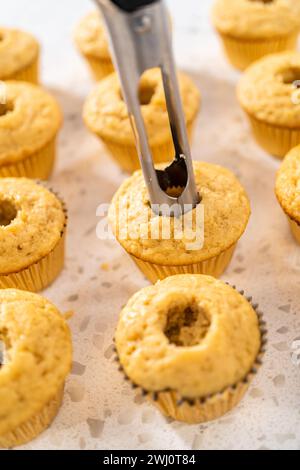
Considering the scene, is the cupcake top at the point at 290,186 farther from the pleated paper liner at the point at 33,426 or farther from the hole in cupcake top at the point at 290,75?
the pleated paper liner at the point at 33,426

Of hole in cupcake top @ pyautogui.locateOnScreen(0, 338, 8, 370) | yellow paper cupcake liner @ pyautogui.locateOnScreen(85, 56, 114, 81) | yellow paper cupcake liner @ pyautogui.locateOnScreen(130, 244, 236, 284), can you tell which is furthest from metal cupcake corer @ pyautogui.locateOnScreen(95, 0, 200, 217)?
yellow paper cupcake liner @ pyautogui.locateOnScreen(85, 56, 114, 81)

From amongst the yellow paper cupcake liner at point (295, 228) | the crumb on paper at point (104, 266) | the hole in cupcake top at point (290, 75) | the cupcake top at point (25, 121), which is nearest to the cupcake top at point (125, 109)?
the cupcake top at point (25, 121)

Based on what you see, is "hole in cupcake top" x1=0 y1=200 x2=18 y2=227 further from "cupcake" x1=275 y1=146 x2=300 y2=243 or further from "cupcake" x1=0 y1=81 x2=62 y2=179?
"cupcake" x1=275 y1=146 x2=300 y2=243

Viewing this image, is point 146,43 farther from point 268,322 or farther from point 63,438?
point 63,438

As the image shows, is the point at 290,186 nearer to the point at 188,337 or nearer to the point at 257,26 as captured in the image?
the point at 188,337

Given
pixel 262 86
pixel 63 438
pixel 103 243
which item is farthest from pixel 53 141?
pixel 63 438

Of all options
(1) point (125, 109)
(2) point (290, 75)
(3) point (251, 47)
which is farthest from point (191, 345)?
(3) point (251, 47)
